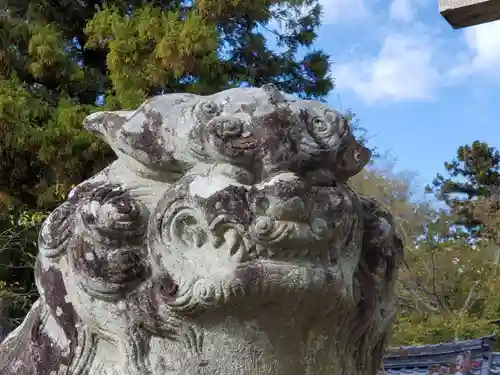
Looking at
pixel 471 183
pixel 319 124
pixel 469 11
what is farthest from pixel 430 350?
pixel 471 183

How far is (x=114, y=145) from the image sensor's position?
789 millimetres

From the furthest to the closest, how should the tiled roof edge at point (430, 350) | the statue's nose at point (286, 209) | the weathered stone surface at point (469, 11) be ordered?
the tiled roof edge at point (430, 350) → the weathered stone surface at point (469, 11) → the statue's nose at point (286, 209)

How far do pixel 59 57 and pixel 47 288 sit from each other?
335cm

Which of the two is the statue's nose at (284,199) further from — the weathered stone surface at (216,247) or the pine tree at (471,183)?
the pine tree at (471,183)

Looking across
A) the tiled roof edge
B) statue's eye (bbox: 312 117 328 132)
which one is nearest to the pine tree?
the tiled roof edge

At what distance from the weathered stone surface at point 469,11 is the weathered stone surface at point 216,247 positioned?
1.64m

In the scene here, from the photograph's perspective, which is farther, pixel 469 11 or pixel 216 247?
pixel 469 11

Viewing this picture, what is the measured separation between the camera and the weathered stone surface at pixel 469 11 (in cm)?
221

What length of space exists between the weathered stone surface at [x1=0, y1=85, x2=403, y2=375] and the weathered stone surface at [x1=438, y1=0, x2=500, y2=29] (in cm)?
164

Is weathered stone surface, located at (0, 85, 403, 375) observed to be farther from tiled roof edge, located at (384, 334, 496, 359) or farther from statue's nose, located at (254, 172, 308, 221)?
tiled roof edge, located at (384, 334, 496, 359)

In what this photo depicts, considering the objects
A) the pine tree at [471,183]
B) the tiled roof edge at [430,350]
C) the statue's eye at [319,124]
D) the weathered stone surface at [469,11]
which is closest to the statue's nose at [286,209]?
the statue's eye at [319,124]

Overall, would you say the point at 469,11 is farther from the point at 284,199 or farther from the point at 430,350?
the point at 430,350

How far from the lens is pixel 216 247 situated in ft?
2.32

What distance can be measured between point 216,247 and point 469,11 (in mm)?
1855
